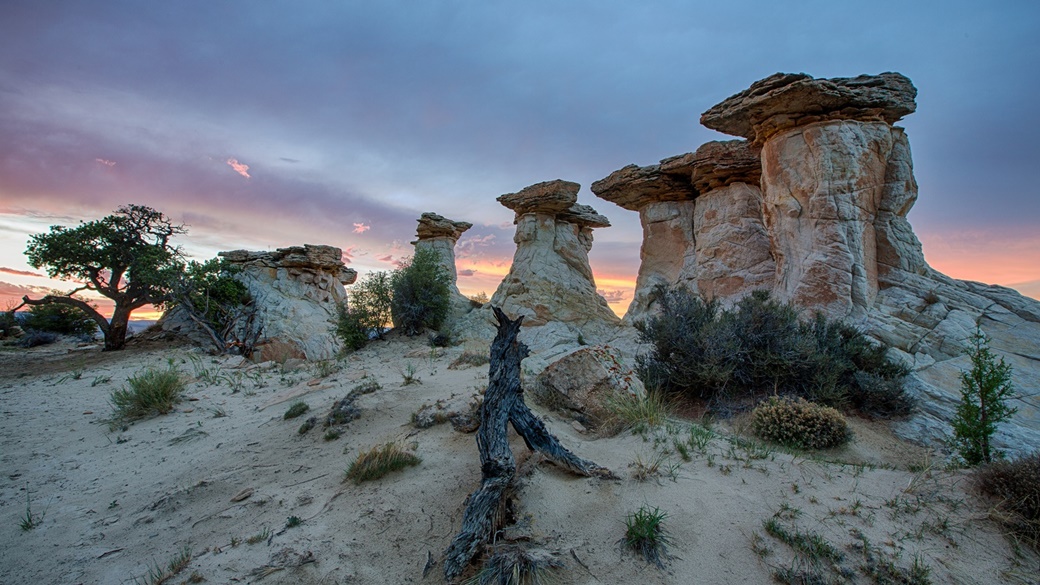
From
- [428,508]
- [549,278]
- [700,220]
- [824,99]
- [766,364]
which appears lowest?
[428,508]

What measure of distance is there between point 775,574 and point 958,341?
8.78 m

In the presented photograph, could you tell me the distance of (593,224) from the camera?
19.6 metres

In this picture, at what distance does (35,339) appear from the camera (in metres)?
15.2

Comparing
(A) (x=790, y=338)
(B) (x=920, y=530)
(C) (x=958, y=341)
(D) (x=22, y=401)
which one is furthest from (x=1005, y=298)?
(D) (x=22, y=401)

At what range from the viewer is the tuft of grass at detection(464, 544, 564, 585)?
7.97 feet

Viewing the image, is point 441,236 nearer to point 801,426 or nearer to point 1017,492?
point 801,426

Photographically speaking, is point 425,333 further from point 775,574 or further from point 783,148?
point 775,574

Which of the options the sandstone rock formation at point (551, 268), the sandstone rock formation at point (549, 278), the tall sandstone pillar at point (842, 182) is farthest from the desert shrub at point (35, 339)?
the tall sandstone pillar at point (842, 182)

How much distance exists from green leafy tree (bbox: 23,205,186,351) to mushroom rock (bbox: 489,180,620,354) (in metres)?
12.1

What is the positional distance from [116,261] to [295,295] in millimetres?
5739

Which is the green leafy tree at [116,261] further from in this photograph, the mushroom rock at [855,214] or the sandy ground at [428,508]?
the mushroom rock at [855,214]

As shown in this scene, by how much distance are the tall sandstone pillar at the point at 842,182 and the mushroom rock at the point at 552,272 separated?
321 inches

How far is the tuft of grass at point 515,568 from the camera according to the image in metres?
2.43

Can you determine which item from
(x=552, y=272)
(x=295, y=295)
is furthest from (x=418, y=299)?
(x=295, y=295)
